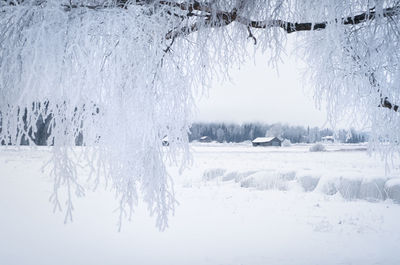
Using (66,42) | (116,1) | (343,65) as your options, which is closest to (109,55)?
(66,42)

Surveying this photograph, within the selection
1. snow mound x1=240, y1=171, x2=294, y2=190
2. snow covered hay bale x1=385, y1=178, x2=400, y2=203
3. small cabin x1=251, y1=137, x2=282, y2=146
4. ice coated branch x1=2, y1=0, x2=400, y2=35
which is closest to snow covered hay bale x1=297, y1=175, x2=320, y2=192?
snow mound x1=240, y1=171, x2=294, y2=190

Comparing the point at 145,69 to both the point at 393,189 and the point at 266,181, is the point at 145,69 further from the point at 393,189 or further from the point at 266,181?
the point at 266,181

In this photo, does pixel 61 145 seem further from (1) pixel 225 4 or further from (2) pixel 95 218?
(2) pixel 95 218

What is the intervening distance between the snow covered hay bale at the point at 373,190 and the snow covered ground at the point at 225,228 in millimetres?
25

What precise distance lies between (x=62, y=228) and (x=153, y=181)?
13.4ft

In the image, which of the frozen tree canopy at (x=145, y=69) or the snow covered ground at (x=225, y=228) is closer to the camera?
the frozen tree canopy at (x=145, y=69)

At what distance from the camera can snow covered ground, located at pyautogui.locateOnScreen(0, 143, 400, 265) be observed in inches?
169

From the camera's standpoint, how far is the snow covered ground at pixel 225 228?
4285mm

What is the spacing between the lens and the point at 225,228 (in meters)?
5.69

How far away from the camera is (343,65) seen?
95.7 inches

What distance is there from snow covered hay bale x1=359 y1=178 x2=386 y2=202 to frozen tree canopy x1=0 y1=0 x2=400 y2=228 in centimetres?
658

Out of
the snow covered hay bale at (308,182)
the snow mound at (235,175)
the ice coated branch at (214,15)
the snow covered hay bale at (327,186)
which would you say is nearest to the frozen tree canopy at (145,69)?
the ice coated branch at (214,15)

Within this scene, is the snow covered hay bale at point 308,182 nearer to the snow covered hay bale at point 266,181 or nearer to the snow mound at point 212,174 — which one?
the snow covered hay bale at point 266,181

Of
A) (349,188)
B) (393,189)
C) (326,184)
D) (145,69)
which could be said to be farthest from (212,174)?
(145,69)
